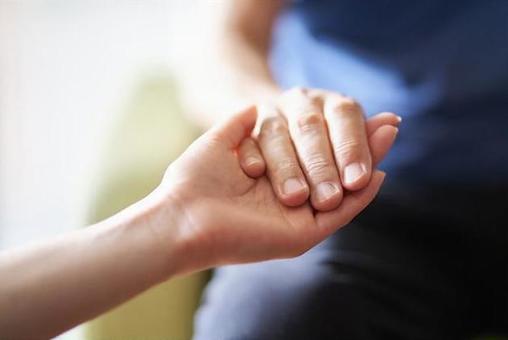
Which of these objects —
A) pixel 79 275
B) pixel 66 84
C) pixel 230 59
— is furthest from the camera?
pixel 66 84

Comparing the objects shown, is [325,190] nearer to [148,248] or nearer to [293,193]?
[293,193]

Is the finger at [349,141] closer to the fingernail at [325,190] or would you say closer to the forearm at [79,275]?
the fingernail at [325,190]

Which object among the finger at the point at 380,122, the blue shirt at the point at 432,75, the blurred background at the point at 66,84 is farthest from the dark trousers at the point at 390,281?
the blurred background at the point at 66,84

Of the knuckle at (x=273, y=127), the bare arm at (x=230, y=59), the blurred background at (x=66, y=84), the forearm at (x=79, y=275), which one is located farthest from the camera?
the blurred background at (x=66, y=84)

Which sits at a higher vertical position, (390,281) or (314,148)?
(314,148)

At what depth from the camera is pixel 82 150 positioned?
1101mm

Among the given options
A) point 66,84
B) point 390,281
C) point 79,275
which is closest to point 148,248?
point 79,275

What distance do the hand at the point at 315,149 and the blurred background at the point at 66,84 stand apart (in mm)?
388

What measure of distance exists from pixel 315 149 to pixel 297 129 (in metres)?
0.03

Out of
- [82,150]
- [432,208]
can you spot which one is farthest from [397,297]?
[82,150]

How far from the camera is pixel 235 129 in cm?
60

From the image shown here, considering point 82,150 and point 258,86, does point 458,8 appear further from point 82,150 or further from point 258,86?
point 82,150

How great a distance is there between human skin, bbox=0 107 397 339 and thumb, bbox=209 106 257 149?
0.18 feet

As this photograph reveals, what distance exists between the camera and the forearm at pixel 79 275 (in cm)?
49
